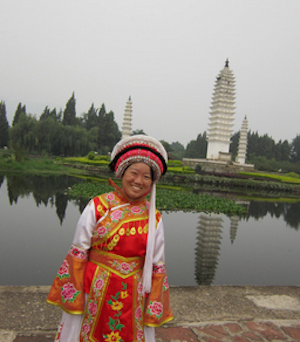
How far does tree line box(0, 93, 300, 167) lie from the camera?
33.1 m

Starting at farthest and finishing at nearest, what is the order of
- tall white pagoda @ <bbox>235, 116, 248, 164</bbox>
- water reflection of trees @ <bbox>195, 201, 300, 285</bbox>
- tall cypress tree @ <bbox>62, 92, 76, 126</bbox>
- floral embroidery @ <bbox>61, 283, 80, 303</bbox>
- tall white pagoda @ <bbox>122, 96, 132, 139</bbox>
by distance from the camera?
1. tall cypress tree @ <bbox>62, 92, 76, 126</bbox>
2. tall white pagoda @ <bbox>122, 96, 132, 139</bbox>
3. tall white pagoda @ <bbox>235, 116, 248, 164</bbox>
4. water reflection of trees @ <bbox>195, 201, 300, 285</bbox>
5. floral embroidery @ <bbox>61, 283, 80, 303</bbox>

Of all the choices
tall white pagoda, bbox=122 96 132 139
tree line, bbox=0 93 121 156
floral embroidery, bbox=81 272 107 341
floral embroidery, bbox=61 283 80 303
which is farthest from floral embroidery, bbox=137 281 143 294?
tall white pagoda, bbox=122 96 132 139

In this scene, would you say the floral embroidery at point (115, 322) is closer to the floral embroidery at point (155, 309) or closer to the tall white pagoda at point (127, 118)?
the floral embroidery at point (155, 309)

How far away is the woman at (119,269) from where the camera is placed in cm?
178

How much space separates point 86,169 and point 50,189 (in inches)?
508

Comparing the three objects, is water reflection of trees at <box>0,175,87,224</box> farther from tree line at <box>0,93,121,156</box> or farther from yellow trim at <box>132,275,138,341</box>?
tree line at <box>0,93,121,156</box>

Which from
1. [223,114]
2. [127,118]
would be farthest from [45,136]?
[223,114]

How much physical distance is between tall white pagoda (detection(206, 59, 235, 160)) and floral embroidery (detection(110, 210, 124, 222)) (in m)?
32.2

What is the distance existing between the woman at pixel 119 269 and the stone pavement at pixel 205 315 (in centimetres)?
94

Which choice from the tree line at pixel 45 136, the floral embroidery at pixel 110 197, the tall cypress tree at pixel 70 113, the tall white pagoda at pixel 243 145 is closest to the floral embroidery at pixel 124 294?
the floral embroidery at pixel 110 197

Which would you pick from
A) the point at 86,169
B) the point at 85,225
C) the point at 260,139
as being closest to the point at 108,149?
the point at 86,169

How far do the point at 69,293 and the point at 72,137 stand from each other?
113 ft

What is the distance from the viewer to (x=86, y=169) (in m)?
24.8

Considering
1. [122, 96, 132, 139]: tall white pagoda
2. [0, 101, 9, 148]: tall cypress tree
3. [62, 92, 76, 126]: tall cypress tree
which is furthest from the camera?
[62, 92, 76, 126]: tall cypress tree
